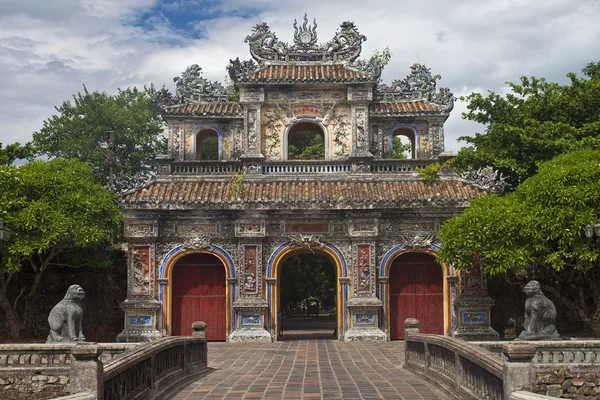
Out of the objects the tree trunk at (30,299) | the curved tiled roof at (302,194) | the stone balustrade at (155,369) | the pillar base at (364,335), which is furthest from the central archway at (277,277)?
the tree trunk at (30,299)

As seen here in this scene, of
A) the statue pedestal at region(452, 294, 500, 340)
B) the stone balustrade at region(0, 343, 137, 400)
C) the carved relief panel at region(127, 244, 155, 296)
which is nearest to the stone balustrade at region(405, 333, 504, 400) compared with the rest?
the statue pedestal at region(452, 294, 500, 340)

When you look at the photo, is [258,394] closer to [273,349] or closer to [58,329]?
[58,329]

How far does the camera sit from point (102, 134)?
43062mm

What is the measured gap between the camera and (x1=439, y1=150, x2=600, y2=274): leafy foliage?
19297mm

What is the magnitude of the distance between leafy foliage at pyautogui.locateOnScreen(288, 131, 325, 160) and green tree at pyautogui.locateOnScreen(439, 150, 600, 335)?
15666 millimetres

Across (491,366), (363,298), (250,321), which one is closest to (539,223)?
(363,298)

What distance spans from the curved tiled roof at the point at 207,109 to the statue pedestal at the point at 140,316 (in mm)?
7007

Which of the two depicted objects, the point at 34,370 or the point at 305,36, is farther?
the point at 305,36

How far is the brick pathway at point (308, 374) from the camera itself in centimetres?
1237

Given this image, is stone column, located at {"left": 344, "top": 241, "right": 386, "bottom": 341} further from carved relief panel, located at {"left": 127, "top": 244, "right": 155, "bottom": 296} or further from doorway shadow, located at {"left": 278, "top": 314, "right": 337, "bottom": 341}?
carved relief panel, located at {"left": 127, "top": 244, "right": 155, "bottom": 296}

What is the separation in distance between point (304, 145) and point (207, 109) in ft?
39.4

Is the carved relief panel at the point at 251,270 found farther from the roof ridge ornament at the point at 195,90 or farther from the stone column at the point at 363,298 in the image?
the roof ridge ornament at the point at 195,90

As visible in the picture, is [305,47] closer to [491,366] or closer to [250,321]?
[250,321]

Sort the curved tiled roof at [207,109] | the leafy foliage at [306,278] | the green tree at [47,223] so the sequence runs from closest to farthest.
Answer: the green tree at [47,223] < the curved tiled roof at [207,109] < the leafy foliage at [306,278]
